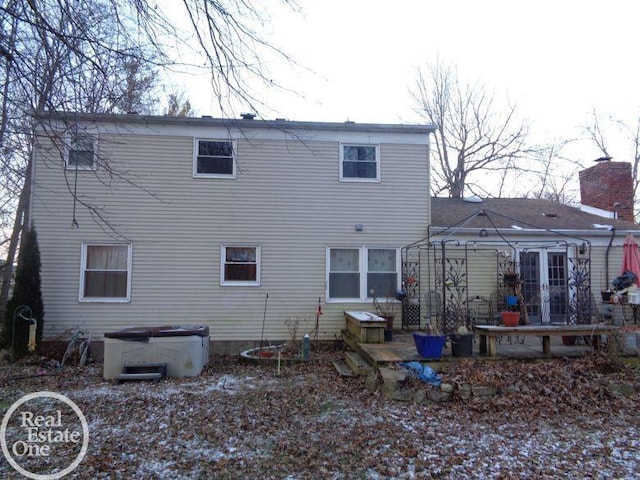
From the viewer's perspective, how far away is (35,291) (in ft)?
30.1

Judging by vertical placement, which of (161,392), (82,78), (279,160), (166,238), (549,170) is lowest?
(161,392)

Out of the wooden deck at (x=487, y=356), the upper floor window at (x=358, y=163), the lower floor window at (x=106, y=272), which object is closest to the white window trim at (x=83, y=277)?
the lower floor window at (x=106, y=272)

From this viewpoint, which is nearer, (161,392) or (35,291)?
(161,392)

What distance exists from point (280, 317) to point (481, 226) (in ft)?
18.0

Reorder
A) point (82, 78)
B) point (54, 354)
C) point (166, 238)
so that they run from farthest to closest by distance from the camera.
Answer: point (166, 238), point (54, 354), point (82, 78)

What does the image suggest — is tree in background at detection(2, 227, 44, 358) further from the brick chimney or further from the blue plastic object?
the brick chimney

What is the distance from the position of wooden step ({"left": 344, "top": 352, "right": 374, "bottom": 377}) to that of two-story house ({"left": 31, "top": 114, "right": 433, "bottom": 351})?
6.96ft

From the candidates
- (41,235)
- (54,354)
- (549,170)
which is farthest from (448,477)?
(549,170)

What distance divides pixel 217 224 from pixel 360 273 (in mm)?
3666

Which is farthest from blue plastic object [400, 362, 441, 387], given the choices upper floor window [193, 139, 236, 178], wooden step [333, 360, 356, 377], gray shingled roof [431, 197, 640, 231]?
upper floor window [193, 139, 236, 178]

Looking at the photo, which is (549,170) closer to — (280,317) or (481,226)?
(481,226)

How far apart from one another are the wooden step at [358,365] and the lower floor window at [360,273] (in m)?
2.30

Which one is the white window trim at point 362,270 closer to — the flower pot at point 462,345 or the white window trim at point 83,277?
the flower pot at point 462,345

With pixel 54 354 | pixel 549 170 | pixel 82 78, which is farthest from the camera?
pixel 549 170
